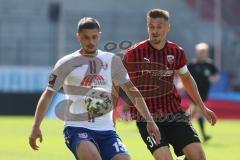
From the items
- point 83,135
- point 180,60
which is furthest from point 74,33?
point 83,135

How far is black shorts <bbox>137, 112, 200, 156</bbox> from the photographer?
916 cm

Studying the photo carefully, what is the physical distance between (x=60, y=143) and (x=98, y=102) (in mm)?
8674

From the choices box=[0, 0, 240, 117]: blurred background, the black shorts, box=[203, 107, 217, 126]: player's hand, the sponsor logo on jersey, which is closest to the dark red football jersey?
the black shorts

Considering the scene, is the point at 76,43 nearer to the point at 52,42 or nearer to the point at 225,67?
the point at 52,42

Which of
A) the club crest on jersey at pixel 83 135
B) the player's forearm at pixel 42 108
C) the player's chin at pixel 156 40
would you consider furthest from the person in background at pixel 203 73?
the player's forearm at pixel 42 108

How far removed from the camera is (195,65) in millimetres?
19359

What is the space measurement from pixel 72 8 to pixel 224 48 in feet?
23.2

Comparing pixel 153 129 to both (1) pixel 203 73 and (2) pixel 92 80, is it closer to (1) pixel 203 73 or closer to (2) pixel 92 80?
(2) pixel 92 80

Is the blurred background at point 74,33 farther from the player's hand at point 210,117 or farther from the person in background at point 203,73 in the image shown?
the player's hand at point 210,117

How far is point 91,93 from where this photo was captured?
843cm

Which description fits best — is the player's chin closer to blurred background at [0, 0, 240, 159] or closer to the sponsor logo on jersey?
the sponsor logo on jersey

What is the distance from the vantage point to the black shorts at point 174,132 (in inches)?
361

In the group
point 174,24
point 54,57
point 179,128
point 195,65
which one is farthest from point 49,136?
point 174,24

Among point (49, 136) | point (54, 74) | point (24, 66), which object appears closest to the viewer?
point (54, 74)
